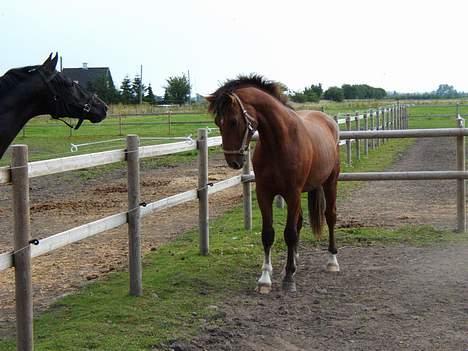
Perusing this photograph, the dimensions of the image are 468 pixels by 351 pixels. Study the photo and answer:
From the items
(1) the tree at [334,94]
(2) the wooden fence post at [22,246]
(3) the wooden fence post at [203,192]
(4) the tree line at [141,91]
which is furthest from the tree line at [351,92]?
(2) the wooden fence post at [22,246]

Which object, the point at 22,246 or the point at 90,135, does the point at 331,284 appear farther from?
the point at 90,135

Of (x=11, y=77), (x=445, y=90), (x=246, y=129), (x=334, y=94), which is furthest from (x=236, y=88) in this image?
(x=445, y=90)

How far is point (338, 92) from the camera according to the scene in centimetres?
5831

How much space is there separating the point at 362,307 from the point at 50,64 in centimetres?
332

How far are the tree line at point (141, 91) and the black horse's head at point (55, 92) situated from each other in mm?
52404

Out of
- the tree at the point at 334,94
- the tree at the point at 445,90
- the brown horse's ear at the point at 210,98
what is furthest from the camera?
the tree at the point at 445,90

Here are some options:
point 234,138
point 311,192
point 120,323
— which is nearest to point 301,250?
point 311,192

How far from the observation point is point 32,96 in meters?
5.55

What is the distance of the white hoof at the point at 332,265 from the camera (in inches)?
257

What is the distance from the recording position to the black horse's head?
5.54 meters

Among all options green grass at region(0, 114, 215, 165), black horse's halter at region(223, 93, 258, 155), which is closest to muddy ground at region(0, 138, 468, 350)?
black horse's halter at region(223, 93, 258, 155)

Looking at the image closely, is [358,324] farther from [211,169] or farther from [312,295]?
[211,169]

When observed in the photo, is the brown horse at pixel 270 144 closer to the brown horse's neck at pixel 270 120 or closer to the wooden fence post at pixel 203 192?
the brown horse's neck at pixel 270 120

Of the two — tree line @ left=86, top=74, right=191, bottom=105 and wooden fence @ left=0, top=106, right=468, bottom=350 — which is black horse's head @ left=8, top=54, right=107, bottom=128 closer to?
wooden fence @ left=0, top=106, right=468, bottom=350
